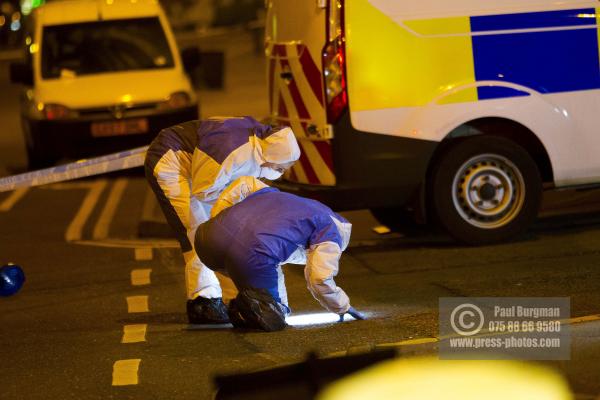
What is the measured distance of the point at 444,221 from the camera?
843 cm

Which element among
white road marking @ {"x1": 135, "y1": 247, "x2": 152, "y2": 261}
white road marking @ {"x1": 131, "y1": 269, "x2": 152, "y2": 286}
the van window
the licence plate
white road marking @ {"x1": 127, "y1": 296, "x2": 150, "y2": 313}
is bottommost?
white road marking @ {"x1": 135, "y1": 247, "x2": 152, "y2": 261}

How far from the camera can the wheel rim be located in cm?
849

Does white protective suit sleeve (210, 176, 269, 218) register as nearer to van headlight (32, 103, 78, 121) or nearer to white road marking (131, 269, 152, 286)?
white road marking (131, 269, 152, 286)

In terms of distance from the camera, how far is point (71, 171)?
→ 7746 mm

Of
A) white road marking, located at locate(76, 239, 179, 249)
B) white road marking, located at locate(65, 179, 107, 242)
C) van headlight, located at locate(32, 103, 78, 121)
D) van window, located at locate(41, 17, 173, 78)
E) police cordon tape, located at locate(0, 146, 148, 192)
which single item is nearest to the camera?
police cordon tape, located at locate(0, 146, 148, 192)

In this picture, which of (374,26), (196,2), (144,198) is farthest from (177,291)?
(196,2)

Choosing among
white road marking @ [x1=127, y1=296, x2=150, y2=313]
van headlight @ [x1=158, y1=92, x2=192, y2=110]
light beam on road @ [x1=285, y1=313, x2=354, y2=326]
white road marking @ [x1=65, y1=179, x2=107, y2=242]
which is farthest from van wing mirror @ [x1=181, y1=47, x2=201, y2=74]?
light beam on road @ [x1=285, y1=313, x2=354, y2=326]

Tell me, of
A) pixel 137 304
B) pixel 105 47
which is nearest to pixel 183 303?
pixel 137 304

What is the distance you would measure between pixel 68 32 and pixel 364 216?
217 inches

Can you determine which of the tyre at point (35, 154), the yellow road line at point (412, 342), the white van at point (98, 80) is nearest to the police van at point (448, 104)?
the yellow road line at point (412, 342)

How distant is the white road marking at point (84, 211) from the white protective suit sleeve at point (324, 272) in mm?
4213

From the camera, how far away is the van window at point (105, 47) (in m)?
14.1

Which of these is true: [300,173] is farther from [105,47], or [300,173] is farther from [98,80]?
[105,47]

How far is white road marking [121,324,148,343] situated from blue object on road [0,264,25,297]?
634 mm
